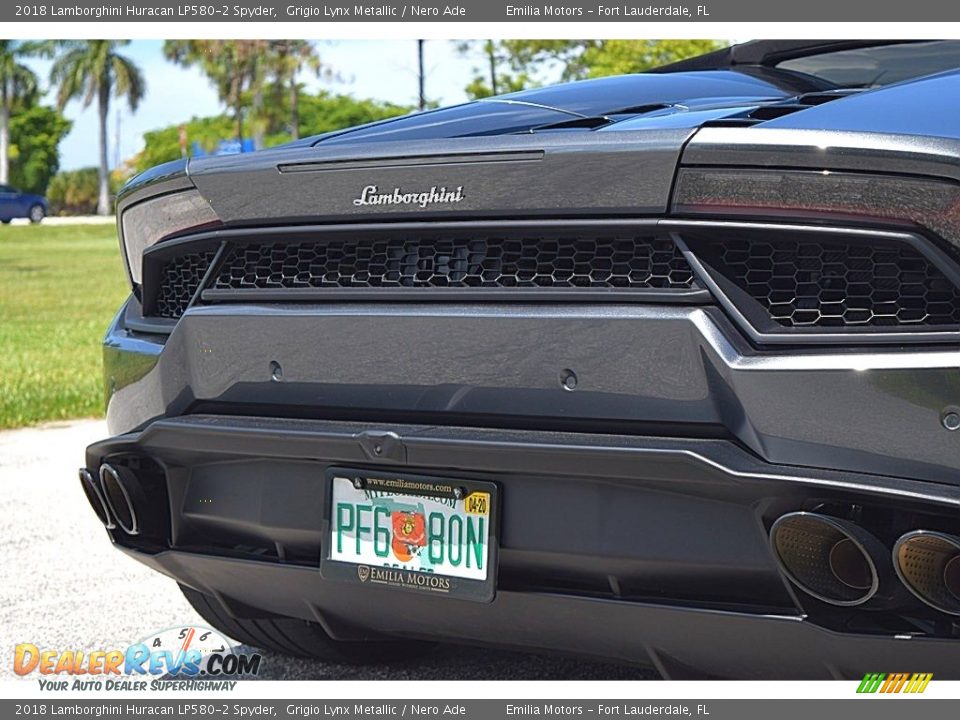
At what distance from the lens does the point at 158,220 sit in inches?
126

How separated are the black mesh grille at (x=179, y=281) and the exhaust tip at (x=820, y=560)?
1501 mm

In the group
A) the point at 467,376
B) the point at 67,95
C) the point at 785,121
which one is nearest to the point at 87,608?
the point at 467,376

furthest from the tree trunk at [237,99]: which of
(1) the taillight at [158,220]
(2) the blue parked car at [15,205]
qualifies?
(1) the taillight at [158,220]

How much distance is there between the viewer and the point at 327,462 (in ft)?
9.05

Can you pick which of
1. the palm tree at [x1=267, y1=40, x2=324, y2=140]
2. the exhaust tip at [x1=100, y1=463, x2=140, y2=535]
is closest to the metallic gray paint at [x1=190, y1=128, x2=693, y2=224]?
the exhaust tip at [x1=100, y1=463, x2=140, y2=535]

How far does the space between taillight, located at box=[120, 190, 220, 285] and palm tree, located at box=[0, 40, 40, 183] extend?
62832 mm

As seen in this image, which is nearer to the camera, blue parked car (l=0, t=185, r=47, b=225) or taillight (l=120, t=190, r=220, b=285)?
taillight (l=120, t=190, r=220, b=285)

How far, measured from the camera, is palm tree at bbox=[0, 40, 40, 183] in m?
63.5

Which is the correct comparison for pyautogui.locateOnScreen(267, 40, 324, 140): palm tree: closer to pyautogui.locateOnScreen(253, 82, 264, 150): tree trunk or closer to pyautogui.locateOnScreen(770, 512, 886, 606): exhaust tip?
pyautogui.locateOnScreen(253, 82, 264, 150): tree trunk

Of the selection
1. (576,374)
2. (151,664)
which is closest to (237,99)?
(151,664)

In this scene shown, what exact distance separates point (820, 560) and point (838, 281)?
469mm
